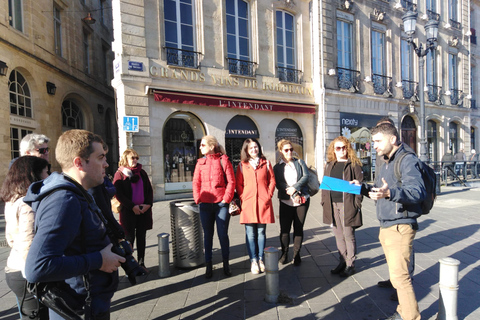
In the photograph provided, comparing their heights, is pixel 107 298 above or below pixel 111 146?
below

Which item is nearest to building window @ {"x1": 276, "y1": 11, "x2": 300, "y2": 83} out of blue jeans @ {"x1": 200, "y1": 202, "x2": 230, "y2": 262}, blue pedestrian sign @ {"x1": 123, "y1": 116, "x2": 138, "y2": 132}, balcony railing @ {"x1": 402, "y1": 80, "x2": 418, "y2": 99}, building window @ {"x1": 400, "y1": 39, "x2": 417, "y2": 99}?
blue pedestrian sign @ {"x1": 123, "y1": 116, "x2": 138, "y2": 132}

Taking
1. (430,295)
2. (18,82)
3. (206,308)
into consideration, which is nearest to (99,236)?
(206,308)

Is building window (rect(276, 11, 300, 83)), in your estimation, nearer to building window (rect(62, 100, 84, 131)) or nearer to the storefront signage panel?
the storefront signage panel

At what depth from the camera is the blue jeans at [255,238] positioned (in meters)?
Answer: 4.15

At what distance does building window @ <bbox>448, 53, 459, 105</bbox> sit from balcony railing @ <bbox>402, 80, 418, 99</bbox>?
4.51 meters

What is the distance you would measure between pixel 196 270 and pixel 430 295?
118 inches

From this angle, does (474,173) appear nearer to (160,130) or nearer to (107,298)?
(160,130)

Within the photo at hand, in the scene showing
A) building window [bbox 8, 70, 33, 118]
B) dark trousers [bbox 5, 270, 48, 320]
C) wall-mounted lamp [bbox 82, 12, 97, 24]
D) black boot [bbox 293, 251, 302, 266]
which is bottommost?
black boot [bbox 293, 251, 302, 266]

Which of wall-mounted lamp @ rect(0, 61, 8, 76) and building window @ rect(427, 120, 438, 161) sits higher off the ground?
wall-mounted lamp @ rect(0, 61, 8, 76)

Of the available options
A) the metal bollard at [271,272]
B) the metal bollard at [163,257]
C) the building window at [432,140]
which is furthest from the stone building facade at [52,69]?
the building window at [432,140]

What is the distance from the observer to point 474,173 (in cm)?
1577

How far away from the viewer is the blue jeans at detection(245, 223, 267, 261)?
13.6ft

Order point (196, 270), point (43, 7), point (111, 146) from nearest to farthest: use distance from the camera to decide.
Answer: point (196, 270) < point (43, 7) < point (111, 146)

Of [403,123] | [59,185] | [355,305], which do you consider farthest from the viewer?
[403,123]
